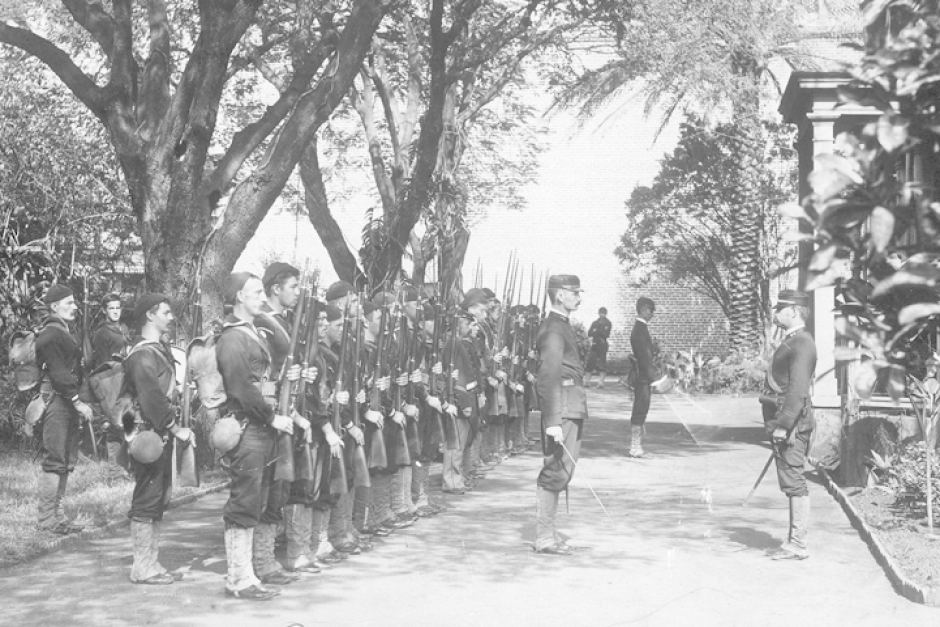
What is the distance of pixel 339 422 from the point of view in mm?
9023

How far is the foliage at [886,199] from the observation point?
3.06 metres

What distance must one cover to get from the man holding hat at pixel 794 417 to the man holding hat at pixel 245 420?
12.0 feet

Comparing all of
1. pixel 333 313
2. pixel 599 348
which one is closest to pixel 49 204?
pixel 333 313

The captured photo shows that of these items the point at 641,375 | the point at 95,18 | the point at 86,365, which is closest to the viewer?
the point at 86,365

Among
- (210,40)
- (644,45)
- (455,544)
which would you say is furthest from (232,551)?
(644,45)

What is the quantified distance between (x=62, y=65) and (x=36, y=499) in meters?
4.65

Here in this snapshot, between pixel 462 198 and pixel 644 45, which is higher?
pixel 644 45

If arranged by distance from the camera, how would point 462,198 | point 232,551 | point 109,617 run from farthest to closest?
1. point 462,198
2. point 232,551
3. point 109,617

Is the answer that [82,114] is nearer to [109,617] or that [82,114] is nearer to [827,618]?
[109,617]

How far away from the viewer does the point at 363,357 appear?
9.77m

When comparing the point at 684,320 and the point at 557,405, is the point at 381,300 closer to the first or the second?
the point at 557,405

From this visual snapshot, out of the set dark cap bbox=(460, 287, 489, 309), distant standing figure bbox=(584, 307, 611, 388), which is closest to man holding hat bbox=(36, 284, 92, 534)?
dark cap bbox=(460, 287, 489, 309)

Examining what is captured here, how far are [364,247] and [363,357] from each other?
9302 millimetres

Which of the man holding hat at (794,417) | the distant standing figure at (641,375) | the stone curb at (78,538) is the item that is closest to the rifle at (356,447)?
the stone curb at (78,538)
